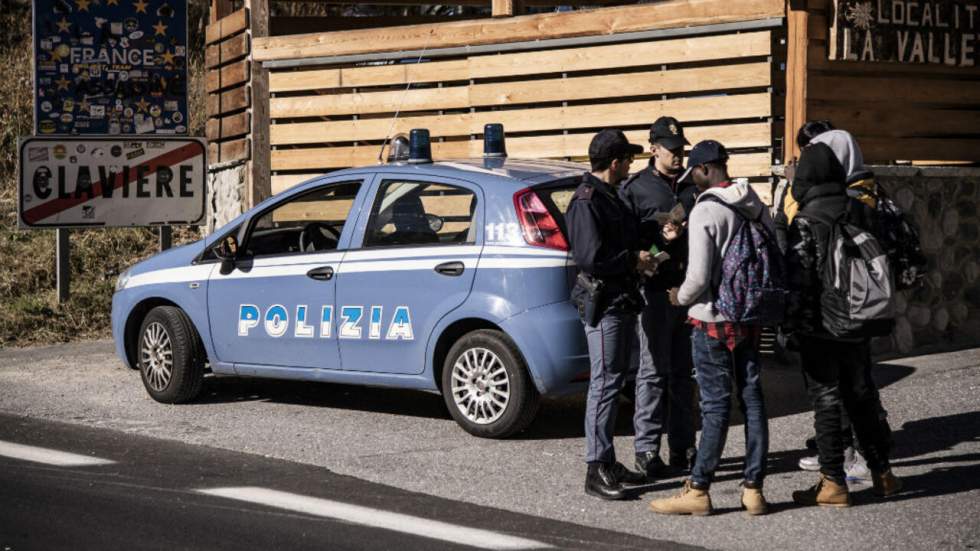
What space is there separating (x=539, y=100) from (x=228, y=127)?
4.55m

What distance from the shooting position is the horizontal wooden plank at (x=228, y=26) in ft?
50.7

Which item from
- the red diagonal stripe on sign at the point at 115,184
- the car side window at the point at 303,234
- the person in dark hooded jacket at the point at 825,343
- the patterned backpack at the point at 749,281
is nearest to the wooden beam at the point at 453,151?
the red diagonal stripe on sign at the point at 115,184

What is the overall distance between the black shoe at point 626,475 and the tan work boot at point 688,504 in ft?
1.34

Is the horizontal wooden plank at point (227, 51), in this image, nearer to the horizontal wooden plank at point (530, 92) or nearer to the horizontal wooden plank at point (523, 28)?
the horizontal wooden plank at point (523, 28)

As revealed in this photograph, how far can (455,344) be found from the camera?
830 centimetres

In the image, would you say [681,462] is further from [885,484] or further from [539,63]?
[539,63]

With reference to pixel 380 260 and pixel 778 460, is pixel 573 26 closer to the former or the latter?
pixel 380 260

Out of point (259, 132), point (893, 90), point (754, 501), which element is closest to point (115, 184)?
point (259, 132)

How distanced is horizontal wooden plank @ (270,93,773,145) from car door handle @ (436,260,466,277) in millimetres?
4163

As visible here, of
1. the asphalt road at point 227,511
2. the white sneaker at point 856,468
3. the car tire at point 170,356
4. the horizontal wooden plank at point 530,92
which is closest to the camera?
the asphalt road at point 227,511

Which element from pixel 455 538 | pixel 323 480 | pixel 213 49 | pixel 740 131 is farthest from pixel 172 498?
pixel 213 49

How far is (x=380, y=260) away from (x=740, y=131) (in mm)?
4154

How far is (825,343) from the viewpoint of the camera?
665 cm

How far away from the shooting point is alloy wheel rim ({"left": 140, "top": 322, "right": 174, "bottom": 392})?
31.6ft
